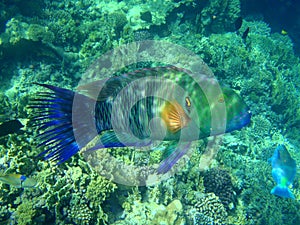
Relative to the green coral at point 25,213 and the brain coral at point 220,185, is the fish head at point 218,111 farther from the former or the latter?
the brain coral at point 220,185

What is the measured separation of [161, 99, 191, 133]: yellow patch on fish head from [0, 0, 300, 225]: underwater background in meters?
2.16

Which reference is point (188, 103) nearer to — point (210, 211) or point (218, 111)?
point (218, 111)

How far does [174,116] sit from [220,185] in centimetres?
368

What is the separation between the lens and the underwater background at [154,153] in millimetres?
3879

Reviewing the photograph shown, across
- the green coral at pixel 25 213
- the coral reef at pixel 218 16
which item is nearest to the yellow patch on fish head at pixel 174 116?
the green coral at pixel 25 213

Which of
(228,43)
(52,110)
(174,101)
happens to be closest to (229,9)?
(228,43)

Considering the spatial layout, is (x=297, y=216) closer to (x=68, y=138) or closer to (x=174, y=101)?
(x=174, y=101)

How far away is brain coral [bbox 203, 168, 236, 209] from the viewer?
520 cm

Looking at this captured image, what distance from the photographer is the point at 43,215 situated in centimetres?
354

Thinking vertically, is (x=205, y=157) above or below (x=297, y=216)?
above

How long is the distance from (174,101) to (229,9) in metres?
10.7

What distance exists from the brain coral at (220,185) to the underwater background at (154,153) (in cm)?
2

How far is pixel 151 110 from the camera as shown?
234 centimetres

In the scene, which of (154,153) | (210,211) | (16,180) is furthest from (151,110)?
(210,211)
